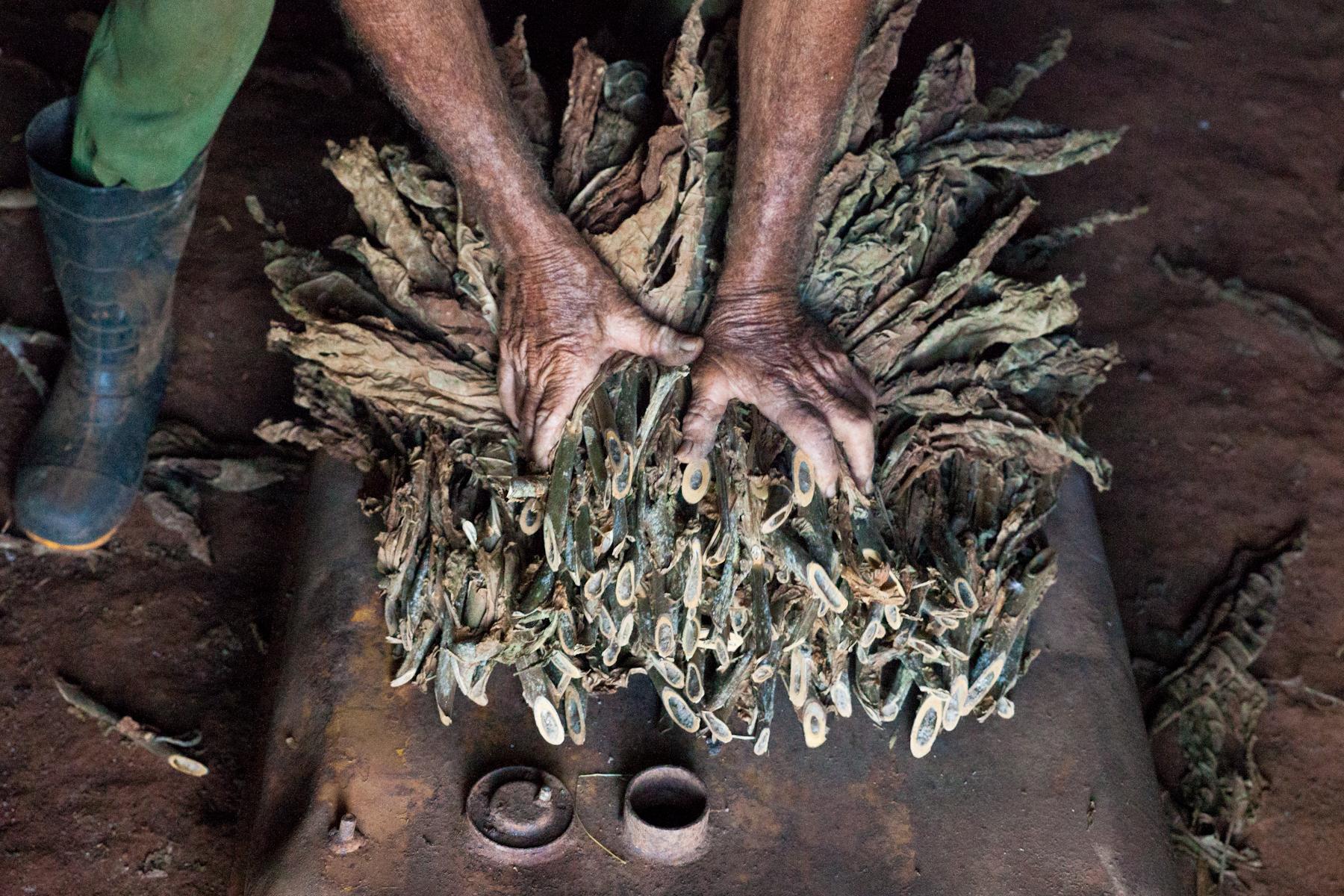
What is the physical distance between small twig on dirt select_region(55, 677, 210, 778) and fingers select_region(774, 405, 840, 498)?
4.79 feet

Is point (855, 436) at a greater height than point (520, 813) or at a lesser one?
greater

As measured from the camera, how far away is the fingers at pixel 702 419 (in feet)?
7.34

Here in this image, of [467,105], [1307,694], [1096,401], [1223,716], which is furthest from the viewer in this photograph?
[1096,401]

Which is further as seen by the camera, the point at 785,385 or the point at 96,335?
the point at 96,335

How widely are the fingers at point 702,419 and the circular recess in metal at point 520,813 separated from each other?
64 centimetres

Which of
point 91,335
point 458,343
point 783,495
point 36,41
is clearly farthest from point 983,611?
point 36,41

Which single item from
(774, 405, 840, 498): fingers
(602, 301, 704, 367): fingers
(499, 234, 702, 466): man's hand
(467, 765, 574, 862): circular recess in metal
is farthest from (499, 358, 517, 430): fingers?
(467, 765, 574, 862): circular recess in metal

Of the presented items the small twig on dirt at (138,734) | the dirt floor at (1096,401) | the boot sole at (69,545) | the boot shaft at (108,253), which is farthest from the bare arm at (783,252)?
the boot sole at (69,545)

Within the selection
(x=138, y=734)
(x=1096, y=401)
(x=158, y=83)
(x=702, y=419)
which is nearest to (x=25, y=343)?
(x=158, y=83)

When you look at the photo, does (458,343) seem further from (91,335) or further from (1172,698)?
(1172,698)

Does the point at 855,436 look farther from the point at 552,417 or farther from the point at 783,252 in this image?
the point at 552,417

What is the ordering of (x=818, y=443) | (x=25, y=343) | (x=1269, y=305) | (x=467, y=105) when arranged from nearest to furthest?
(x=818, y=443) → (x=467, y=105) → (x=25, y=343) → (x=1269, y=305)

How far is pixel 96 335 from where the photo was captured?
3.01 metres

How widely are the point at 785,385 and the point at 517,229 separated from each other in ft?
2.03
